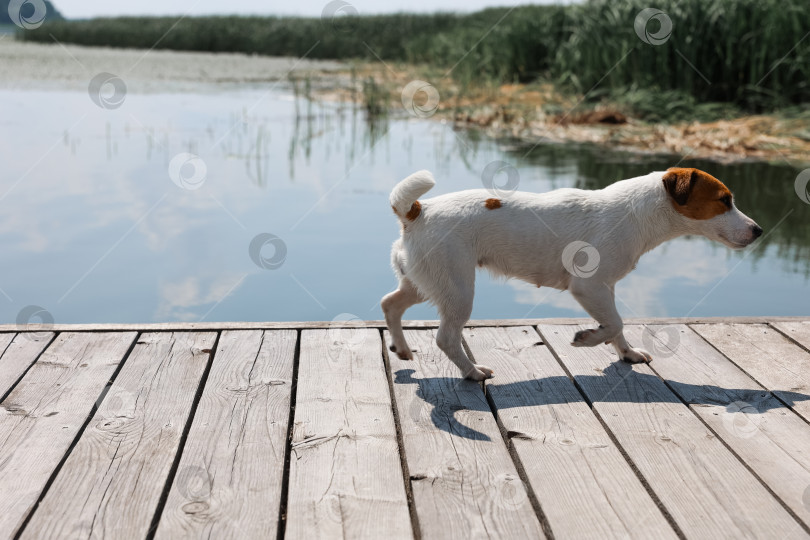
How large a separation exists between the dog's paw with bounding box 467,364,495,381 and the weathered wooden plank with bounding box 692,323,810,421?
1.07 m

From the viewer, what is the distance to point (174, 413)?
9.56 ft

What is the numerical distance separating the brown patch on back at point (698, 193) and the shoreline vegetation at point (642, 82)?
260 inches

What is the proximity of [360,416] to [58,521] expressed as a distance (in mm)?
1044

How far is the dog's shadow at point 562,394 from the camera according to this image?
9.96 feet

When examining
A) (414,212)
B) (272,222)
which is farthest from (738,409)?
(272,222)

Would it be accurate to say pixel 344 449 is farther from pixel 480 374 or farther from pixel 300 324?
pixel 300 324

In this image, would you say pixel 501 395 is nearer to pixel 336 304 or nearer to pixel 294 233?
pixel 336 304

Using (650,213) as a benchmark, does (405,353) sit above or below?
below

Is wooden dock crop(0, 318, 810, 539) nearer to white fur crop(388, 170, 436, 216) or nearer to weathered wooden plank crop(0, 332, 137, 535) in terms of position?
weathered wooden plank crop(0, 332, 137, 535)

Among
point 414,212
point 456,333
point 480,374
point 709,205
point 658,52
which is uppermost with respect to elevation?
point 658,52

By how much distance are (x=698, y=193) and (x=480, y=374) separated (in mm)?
1128

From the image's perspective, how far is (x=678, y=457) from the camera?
264 centimetres

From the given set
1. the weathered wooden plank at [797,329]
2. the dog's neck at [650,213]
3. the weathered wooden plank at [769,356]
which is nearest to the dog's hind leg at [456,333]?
the dog's neck at [650,213]

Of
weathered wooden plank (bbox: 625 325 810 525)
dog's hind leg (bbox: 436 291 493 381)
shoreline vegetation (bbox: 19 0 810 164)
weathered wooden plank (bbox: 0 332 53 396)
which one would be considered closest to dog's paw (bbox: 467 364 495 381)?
dog's hind leg (bbox: 436 291 493 381)
